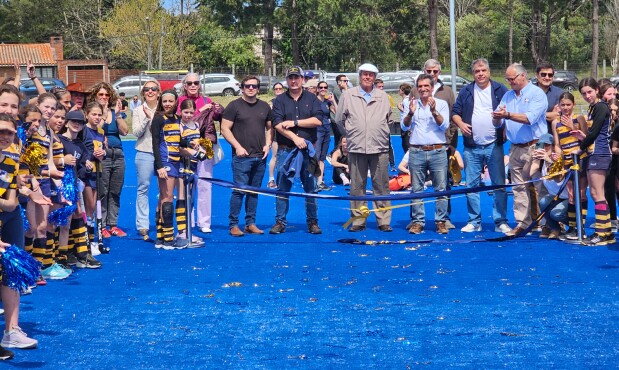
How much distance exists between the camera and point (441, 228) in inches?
448

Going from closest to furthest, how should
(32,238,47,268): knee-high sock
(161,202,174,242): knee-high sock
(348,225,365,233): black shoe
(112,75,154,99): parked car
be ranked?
(32,238,47,268): knee-high sock
(161,202,174,242): knee-high sock
(348,225,365,233): black shoe
(112,75,154,99): parked car

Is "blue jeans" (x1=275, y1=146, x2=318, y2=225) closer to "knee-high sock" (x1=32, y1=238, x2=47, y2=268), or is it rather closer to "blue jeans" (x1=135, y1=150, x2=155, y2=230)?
"blue jeans" (x1=135, y1=150, x2=155, y2=230)

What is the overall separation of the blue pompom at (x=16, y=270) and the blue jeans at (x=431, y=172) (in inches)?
240

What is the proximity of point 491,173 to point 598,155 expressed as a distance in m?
1.62

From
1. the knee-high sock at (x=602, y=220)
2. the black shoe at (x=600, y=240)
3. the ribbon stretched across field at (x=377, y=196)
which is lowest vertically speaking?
the black shoe at (x=600, y=240)

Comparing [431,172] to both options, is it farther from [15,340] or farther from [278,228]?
[15,340]

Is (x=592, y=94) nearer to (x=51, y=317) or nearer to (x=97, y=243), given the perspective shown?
(x=97, y=243)

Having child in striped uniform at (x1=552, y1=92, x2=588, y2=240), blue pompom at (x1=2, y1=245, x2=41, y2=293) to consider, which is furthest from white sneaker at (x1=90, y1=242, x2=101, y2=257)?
child in striped uniform at (x1=552, y1=92, x2=588, y2=240)

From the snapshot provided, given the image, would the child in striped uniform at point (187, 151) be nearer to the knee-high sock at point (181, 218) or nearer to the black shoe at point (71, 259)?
the knee-high sock at point (181, 218)

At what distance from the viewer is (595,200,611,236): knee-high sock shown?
10.1 m

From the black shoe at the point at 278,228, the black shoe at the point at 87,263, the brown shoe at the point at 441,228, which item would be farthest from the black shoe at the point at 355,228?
the black shoe at the point at 87,263

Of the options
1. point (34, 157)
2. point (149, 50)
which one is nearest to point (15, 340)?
point (34, 157)

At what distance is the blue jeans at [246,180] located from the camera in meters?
11.5

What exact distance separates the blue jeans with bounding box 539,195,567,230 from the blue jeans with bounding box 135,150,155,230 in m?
4.44
